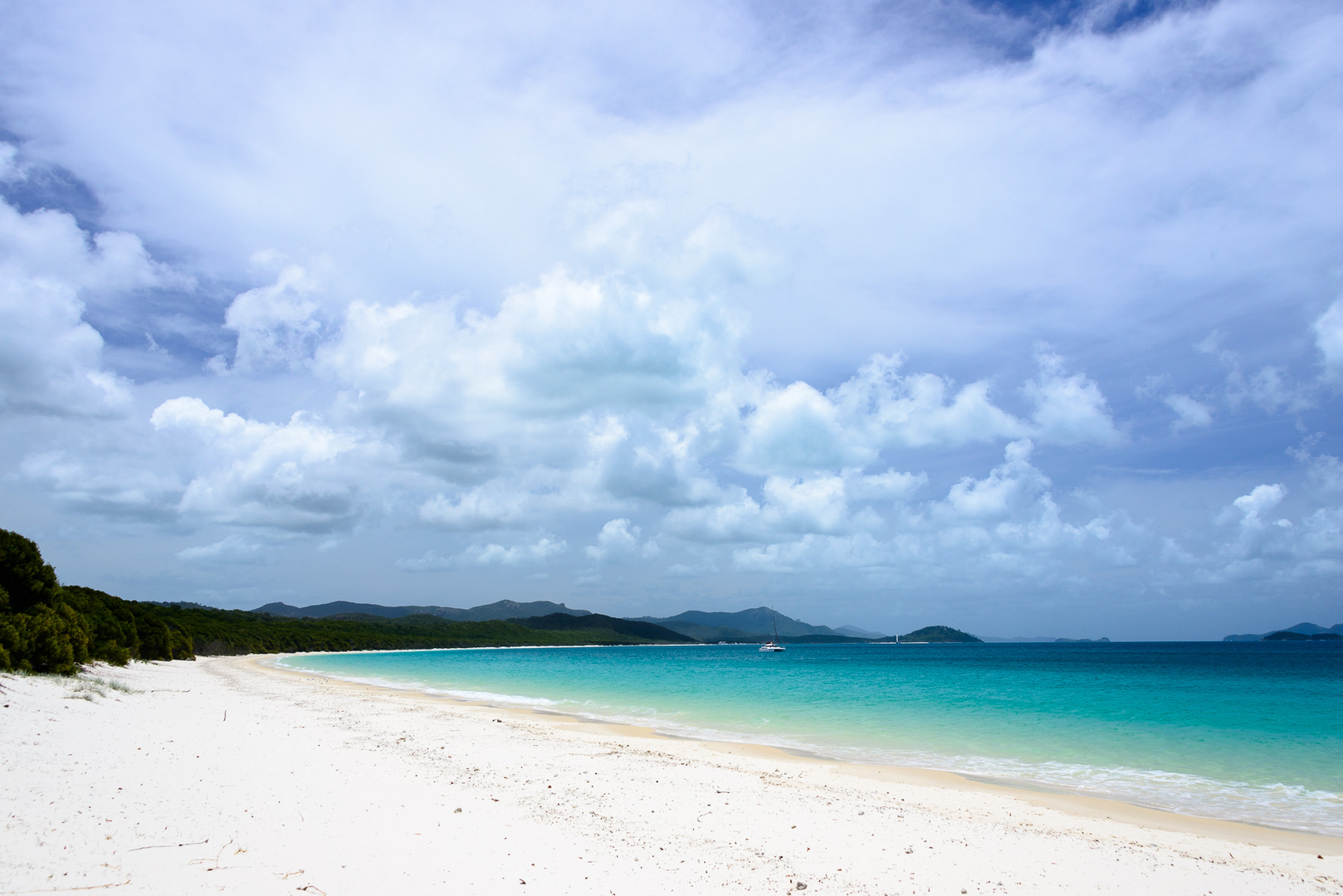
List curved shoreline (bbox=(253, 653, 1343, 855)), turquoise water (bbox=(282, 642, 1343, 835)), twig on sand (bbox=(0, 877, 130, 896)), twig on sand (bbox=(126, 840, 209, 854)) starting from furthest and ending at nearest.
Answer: turquoise water (bbox=(282, 642, 1343, 835)) < curved shoreline (bbox=(253, 653, 1343, 855)) < twig on sand (bbox=(126, 840, 209, 854)) < twig on sand (bbox=(0, 877, 130, 896))

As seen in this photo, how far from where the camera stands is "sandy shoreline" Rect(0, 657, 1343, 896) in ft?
23.1

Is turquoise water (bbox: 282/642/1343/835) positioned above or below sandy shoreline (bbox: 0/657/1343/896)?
below

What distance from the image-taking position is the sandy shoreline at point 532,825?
7.04m

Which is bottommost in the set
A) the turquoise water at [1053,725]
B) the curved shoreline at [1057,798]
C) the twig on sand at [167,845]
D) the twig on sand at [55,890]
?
the turquoise water at [1053,725]

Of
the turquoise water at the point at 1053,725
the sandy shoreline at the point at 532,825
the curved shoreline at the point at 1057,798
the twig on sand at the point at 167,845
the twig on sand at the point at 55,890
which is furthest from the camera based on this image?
the turquoise water at the point at 1053,725

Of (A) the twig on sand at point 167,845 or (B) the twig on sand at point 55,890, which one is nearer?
(B) the twig on sand at point 55,890

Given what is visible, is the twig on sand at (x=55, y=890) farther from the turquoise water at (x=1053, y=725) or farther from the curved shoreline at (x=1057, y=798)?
the turquoise water at (x=1053, y=725)

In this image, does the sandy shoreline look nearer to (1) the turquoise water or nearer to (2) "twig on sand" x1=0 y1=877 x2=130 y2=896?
(2) "twig on sand" x1=0 y1=877 x2=130 y2=896

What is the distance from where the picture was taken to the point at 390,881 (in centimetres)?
686

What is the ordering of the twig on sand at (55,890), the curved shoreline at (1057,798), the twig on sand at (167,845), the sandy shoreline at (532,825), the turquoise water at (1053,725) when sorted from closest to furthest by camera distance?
the twig on sand at (55,890) < the twig on sand at (167,845) < the sandy shoreline at (532,825) < the curved shoreline at (1057,798) < the turquoise water at (1053,725)

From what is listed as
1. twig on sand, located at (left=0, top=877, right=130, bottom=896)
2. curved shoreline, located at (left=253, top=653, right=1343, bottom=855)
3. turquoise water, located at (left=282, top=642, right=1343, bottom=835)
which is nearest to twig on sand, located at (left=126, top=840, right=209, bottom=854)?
twig on sand, located at (left=0, top=877, right=130, bottom=896)

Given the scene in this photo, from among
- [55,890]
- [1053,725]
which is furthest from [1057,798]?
[55,890]

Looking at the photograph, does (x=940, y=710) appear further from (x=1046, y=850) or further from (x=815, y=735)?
(x=1046, y=850)

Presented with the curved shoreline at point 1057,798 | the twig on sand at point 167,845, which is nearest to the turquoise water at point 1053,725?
the curved shoreline at point 1057,798
